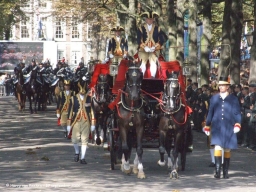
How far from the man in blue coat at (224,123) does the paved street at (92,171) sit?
1.51ft

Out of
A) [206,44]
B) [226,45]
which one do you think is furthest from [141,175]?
[206,44]

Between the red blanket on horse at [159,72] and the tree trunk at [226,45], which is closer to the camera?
the red blanket on horse at [159,72]

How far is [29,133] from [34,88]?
12.7 m

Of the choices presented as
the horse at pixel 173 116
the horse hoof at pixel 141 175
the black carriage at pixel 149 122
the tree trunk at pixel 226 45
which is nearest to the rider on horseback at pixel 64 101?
the black carriage at pixel 149 122

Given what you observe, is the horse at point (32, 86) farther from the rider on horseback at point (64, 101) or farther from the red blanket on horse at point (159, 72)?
the red blanket on horse at point (159, 72)

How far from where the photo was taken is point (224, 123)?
57.3 ft

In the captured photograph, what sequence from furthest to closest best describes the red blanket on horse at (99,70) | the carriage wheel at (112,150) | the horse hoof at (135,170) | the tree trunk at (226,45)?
1. the tree trunk at (226,45)
2. the red blanket on horse at (99,70)
3. the carriage wheel at (112,150)
4. the horse hoof at (135,170)

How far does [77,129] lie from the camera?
2022 cm

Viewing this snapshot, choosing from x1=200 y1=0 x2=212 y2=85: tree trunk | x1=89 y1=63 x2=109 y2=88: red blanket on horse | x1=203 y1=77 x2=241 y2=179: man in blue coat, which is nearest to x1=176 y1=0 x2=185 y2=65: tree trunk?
x1=200 y1=0 x2=212 y2=85: tree trunk

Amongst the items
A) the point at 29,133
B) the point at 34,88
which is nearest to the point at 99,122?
the point at 29,133

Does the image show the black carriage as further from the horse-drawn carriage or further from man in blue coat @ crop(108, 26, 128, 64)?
man in blue coat @ crop(108, 26, 128, 64)

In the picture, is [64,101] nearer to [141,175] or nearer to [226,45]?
[141,175]

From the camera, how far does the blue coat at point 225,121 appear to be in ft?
57.0

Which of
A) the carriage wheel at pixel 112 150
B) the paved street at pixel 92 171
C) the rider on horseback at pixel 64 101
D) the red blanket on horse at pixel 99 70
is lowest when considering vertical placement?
the paved street at pixel 92 171
